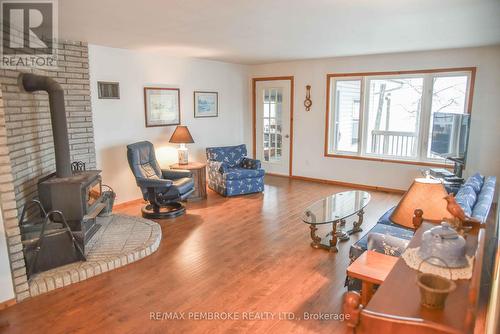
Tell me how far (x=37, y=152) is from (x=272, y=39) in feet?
9.59

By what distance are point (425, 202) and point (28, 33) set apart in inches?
152

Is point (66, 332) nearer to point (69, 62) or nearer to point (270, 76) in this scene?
point (69, 62)

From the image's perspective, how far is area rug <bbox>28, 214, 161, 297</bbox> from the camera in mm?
2830

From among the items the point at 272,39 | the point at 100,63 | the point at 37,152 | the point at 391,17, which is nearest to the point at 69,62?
the point at 100,63

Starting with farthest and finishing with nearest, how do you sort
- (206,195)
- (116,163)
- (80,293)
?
(206,195) → (116,163) → (80,293)

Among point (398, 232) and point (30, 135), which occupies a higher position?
point (30, 135)

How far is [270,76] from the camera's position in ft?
22.5

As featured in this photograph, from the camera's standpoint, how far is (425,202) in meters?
1.80

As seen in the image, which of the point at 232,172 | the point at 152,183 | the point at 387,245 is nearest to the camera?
the point at 387,245

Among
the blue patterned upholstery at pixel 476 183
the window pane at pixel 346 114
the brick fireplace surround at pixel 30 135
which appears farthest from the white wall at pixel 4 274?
the window pane at pixel 346 114

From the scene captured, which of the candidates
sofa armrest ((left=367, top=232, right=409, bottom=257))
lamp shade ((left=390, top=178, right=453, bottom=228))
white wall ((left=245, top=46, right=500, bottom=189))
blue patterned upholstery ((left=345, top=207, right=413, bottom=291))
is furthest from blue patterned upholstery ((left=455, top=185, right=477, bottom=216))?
white wall ((left=245, top=46, right=500, bottom=189))

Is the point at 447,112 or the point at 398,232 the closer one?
the point at 398,232

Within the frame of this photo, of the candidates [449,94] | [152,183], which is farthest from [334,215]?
[449,94]

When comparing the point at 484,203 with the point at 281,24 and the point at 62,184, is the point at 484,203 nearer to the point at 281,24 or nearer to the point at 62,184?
the point at 281,24
